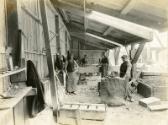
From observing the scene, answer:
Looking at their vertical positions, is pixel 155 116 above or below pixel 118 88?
below

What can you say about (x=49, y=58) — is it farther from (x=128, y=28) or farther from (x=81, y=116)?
(x=128, y=28)

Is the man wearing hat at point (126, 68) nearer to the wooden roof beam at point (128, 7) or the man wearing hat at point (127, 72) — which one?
the man wearing hat at point (127, 72)

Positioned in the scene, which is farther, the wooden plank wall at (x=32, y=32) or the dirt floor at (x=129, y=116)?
the dirt floor at (x=129, y=116)

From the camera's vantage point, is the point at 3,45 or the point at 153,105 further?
the point at 153,105

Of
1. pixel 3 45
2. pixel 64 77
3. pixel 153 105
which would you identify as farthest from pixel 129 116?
pixel 3 45

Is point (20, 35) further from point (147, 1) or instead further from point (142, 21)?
point (142, 21)

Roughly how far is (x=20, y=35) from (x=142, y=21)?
2.80 metres

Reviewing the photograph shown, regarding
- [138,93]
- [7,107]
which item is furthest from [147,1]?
[138,93]

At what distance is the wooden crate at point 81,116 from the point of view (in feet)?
18.7

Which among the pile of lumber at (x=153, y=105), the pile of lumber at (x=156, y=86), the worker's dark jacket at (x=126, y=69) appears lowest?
the pile of lumber at (x=153, y=105)

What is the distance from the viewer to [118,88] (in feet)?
27.0

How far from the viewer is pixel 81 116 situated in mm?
5723

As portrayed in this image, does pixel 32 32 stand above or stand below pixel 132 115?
above

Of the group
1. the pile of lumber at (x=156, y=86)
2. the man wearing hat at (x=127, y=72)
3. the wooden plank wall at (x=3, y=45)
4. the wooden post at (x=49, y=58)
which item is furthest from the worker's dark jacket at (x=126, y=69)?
Result: the wooden plank wall at (x=3, y=45)
